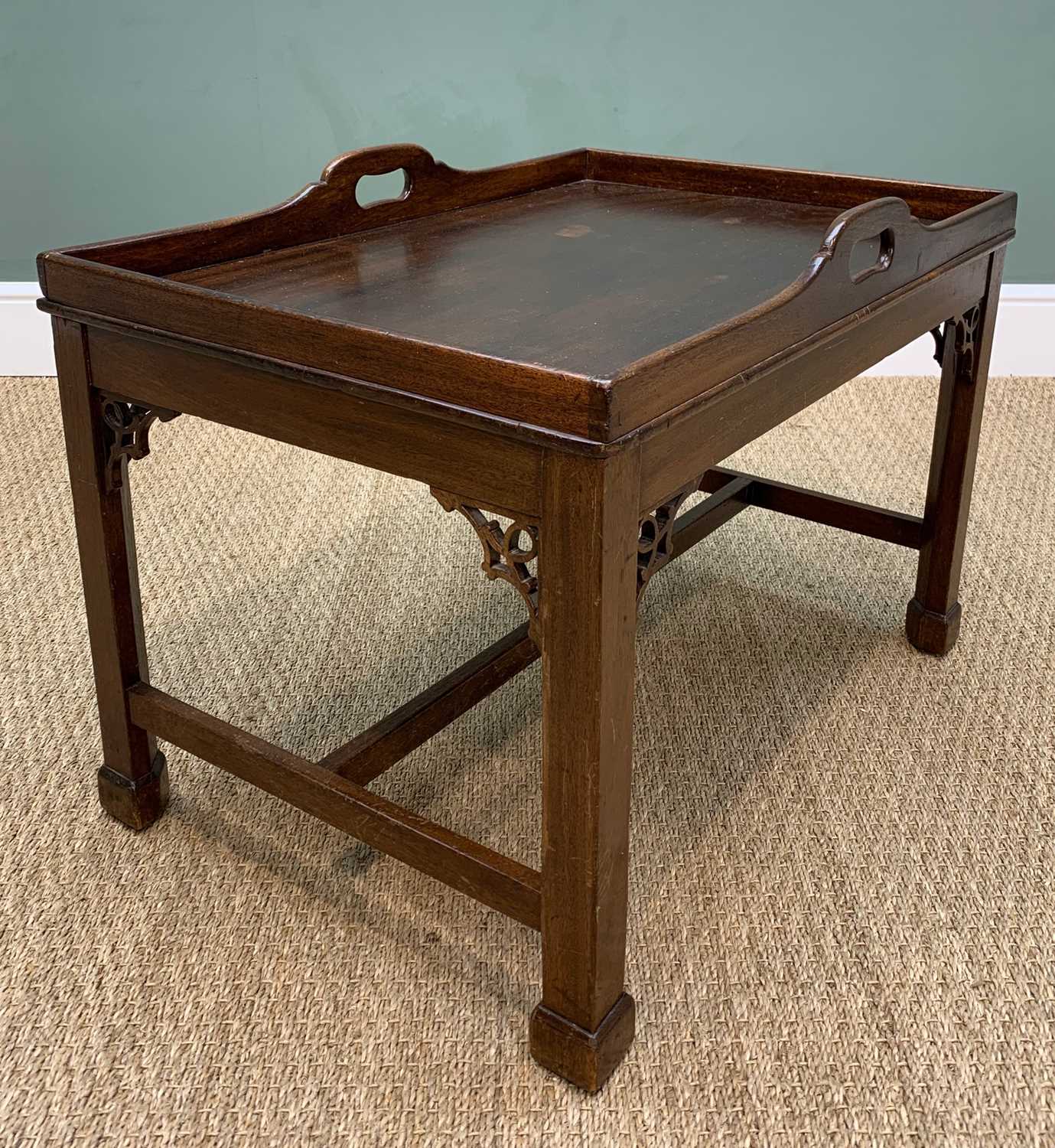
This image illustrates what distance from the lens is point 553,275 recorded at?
129cm

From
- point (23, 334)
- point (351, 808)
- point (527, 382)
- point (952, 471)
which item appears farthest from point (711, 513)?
point (23, 334)

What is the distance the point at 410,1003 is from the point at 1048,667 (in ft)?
3.36

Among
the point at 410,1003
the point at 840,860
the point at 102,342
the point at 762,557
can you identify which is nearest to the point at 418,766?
the point at 410,1003

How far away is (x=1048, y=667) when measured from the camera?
1.74m

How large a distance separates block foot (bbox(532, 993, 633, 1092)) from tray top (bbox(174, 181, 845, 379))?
1.82 ft

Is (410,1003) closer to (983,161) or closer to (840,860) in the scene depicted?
(840,860)

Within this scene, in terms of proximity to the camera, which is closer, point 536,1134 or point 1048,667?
point 536,1134

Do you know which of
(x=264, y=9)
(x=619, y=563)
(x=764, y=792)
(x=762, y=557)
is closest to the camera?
(x=619, y=563)

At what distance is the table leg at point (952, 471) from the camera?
5.23ft

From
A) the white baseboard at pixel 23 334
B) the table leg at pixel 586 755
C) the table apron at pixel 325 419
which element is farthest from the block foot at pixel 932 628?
the white baseboard at pixel 23 334

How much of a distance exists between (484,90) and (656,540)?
75.1 inches

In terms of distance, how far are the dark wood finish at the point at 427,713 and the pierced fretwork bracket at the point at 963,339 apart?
0.63 meters

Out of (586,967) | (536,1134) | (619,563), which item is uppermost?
(619,563)

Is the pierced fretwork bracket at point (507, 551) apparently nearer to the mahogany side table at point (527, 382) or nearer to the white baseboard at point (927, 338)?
the mahogany side table at point (527, 382)
